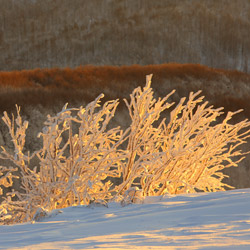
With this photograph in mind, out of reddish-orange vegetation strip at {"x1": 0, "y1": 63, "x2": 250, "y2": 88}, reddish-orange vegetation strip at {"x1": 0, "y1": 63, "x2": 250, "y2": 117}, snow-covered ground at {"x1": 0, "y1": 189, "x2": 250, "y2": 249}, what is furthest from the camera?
reddish-orange vegetation strip at {"x1": 0, "y1": 63, "x2": 250, "y2": 88}

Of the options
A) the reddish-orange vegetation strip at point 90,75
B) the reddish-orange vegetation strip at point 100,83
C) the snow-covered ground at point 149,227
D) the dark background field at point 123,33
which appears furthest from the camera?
the dark background field at point 123,33

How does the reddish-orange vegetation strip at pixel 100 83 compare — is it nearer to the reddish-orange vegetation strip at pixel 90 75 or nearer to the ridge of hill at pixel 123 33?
the reddish-orange vegetation strip at pixel 90 75

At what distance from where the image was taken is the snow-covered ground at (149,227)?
2129mm

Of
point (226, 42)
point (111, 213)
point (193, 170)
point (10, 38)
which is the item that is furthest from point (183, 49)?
point (111, 213)

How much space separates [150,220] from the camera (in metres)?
2.68

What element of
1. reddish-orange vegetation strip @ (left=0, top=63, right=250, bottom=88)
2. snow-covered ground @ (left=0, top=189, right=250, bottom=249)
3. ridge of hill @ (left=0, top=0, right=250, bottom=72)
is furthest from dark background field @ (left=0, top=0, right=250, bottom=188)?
snow-covered ground @ (left=0, top=189, right=250, bottom=249)

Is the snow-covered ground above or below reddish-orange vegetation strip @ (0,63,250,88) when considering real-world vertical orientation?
above

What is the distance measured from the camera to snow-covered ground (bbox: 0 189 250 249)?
6.98 feet

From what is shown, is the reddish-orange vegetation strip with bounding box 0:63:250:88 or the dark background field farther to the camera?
the dark background field

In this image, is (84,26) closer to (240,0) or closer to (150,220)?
(240,0)

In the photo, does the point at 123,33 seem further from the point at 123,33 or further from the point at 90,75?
the point at 90,75

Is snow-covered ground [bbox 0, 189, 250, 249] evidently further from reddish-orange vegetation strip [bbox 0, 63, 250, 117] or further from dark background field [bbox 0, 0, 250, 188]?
dark background field [bbox 0, 0, 250, 188]

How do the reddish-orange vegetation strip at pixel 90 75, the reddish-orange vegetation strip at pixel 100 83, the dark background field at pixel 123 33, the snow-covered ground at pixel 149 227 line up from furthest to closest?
the dark background field at pixel 123 33 → the reddish-orange vegetation strip at pixel 90 75 → the reddish-orange vegetation strip at pixel 100 83 → the snow-covered ground at pixel 149 227

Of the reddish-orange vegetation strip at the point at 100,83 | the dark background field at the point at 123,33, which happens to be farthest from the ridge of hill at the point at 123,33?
the reddish-orange vegetation strip at the point at 100,83
